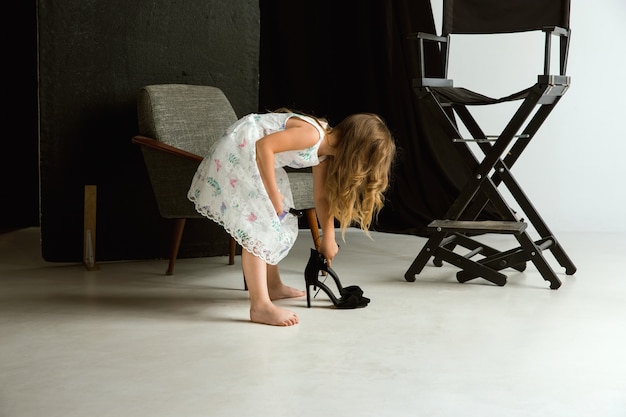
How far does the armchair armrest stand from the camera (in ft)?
10.9

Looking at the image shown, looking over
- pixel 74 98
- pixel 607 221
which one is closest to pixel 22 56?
pixel 74 98

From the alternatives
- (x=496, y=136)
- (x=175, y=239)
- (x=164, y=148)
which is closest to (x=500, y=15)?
(x=496, y=136)

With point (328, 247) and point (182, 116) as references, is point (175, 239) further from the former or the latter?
point (328, 247)

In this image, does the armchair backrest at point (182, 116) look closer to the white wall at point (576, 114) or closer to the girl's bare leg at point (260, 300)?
the girl's bare leg at point (260, 300)

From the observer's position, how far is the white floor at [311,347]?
193 cm

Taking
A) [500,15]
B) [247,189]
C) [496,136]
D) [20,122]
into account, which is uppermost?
[500,15]

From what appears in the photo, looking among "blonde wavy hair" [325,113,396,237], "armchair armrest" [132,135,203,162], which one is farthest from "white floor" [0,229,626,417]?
"armchair armrest" [132,135,203,162]

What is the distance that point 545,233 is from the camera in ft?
11.8

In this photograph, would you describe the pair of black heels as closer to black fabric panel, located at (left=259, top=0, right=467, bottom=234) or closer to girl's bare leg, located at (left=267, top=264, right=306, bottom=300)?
girl's bare leg, located at (left=267, top=264, right=306, bottom=300)

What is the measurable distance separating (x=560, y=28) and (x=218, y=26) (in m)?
1.60

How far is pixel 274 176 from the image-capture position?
8.81 ft

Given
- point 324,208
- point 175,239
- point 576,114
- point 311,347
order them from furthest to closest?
point 576,114, point 175,239, point 324,208, point 311,347

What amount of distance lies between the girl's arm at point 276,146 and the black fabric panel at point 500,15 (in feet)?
4.27

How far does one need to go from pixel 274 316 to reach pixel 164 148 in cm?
104
